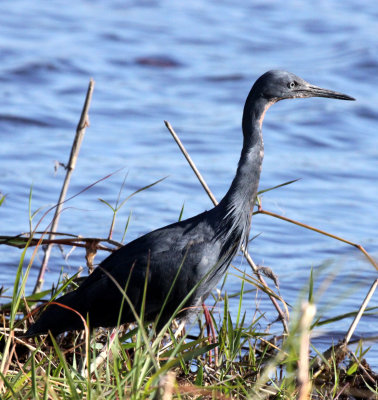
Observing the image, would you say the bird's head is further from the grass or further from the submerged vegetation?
the grass

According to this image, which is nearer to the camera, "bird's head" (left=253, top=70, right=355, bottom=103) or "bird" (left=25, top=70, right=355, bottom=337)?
"bird" (left=25, top=70, right=355, bottom=337)

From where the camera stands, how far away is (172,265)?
418cm

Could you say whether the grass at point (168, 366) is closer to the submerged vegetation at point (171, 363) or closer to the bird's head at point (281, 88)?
the submerged vegetation at point (171, 363)

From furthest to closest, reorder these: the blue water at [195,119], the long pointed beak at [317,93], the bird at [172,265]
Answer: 1. the blue water at [195,119]
2. the long pointed beak at [317,93]
3. the bird at [172,265]

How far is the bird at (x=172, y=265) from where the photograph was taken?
13.5 feet

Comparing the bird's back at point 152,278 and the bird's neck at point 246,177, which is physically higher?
the bird's neck at point 246,177

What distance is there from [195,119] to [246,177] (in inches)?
212

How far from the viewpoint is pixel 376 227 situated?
712 centimetres

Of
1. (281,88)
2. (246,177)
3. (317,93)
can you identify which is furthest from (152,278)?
(317,93)

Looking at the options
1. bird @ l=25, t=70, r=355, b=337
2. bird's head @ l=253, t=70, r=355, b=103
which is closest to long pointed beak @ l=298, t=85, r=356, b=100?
bird's head @ l=253, t=70, r=355, b=103

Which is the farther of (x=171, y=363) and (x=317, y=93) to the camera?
(x=317, y=93)

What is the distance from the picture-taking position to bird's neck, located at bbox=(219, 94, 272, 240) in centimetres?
436

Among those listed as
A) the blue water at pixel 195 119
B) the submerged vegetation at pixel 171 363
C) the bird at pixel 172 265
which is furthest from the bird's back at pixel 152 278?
the blue water at pixel 195 119

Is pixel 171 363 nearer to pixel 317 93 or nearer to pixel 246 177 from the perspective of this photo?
pixel 246 177
